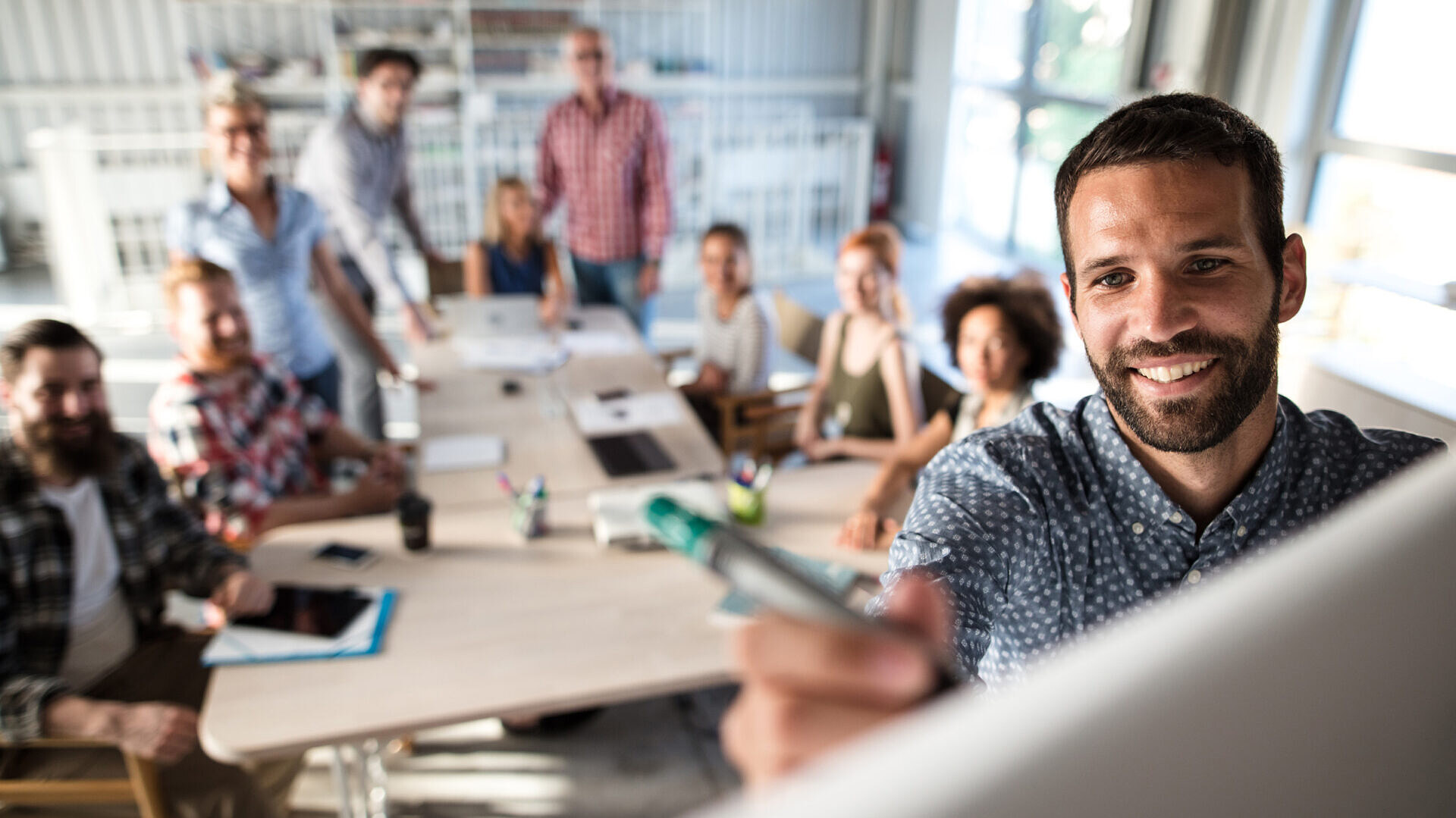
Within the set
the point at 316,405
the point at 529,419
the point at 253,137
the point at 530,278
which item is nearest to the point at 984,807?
the point at 529,419

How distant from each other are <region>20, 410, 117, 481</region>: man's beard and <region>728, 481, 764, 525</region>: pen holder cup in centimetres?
133

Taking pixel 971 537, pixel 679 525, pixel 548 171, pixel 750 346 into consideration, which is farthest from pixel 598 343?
pixel 679 525

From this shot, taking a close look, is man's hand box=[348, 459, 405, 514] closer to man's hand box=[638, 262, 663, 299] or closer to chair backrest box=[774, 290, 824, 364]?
chair backrest box=[774, 290, 824, 364]

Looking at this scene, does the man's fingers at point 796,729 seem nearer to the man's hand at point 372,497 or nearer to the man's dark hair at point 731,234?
the man's hand at point 372,497

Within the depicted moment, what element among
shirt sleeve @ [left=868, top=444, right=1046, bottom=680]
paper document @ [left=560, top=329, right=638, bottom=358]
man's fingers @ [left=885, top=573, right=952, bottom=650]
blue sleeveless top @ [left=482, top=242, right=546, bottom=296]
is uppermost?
man's fingers @ [left=885, top=573, right=952, bottom=650]

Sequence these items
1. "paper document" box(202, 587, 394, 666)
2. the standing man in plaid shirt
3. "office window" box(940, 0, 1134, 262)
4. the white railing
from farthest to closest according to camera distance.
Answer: "office window" box(940, 0, 1134, 262) < the white railing < the standing man in plaid shirt < "paper document" box(202, 587, 394, 666)

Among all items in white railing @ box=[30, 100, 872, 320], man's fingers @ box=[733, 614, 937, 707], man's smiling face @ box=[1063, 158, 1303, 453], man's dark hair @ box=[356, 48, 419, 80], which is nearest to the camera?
man's fingers @ box=[733, 614, 937, 707]

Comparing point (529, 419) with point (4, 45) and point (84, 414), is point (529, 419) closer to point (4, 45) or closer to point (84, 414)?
point (84, 414)

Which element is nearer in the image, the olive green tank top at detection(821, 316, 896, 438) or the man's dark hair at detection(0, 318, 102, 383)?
the man's dark hair at detection(0, 318, 102, 383)

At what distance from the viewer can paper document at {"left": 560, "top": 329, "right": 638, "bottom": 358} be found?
343 cm

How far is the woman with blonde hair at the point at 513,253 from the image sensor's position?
379 centimetres

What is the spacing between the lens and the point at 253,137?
9.69 ft

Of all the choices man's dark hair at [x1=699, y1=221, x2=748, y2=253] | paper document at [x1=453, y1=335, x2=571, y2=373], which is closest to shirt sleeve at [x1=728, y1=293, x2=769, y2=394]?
man's dark hair at [x1=699, y1=221, x2=748, y2=253]

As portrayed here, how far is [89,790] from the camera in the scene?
1677 mm
